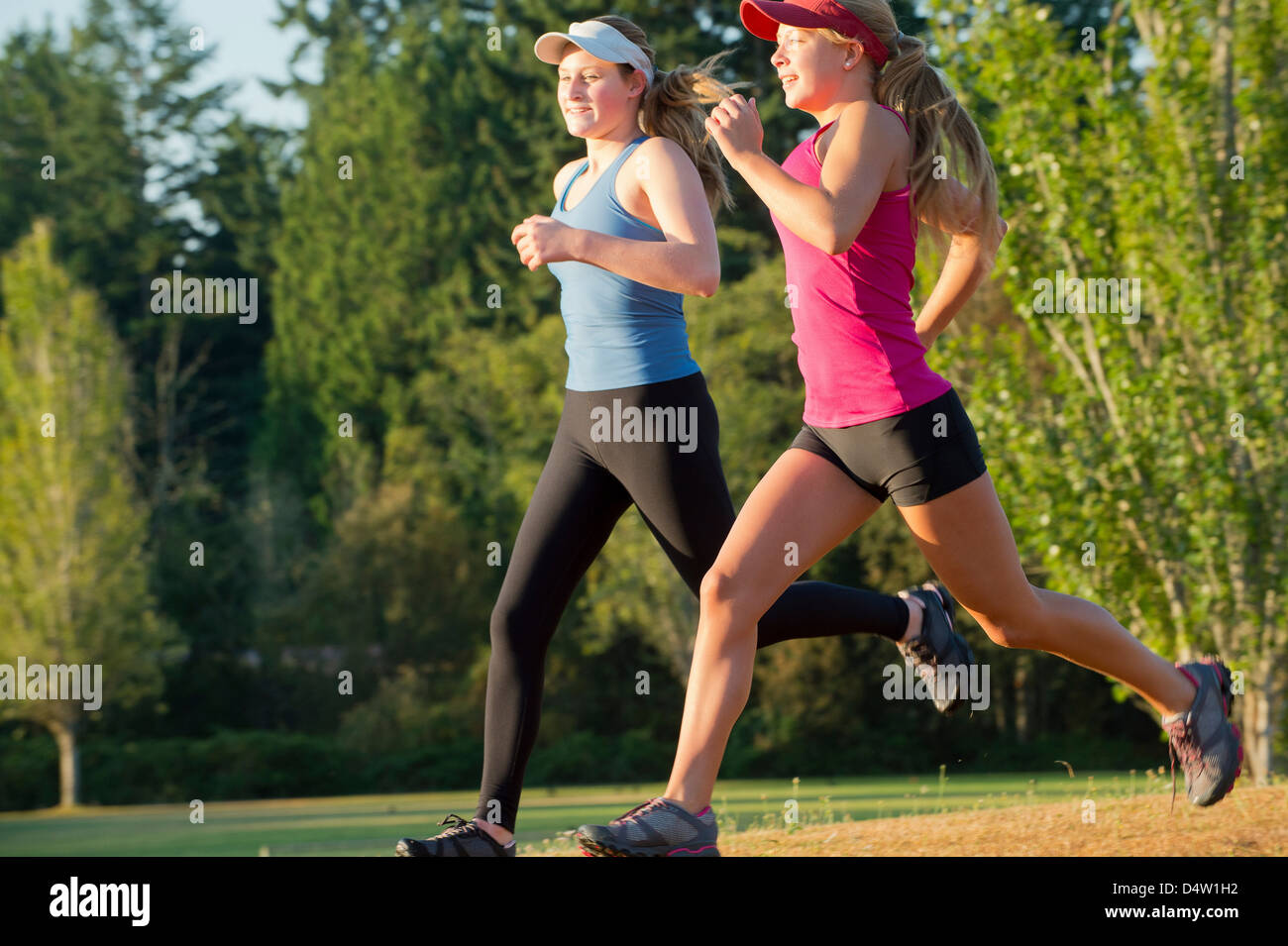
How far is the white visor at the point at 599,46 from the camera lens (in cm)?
408

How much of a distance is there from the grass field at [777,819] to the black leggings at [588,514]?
108cm

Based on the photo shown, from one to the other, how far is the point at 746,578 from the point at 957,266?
4.05 ft

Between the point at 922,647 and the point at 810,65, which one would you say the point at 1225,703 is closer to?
the point at 922,647

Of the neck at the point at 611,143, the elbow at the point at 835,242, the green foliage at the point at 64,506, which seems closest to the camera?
the elbow at the point at 835,242

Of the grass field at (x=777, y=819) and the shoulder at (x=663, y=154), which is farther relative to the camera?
the grass field at (x=777, y=819)

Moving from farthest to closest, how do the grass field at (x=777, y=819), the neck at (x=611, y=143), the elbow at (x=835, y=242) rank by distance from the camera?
the grass field at (x=777, y=819), the neck at (x=611, y=143), the elbow at (x=835, y=242)

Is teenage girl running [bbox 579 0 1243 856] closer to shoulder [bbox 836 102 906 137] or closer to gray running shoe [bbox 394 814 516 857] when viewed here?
shoulder [bbox 836 102 906 137]

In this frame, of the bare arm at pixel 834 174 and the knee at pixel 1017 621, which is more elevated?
the bare arm at pixel 834 174

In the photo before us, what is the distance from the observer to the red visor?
12.2 feet

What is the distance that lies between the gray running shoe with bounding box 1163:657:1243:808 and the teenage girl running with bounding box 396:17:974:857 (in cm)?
135

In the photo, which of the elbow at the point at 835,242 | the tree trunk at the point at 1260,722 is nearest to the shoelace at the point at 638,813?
the elbow at the point at 835,242

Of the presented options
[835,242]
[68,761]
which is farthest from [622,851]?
[68,761]

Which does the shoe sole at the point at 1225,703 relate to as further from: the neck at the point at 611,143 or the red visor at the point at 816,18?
the neck at the point at 611,143
